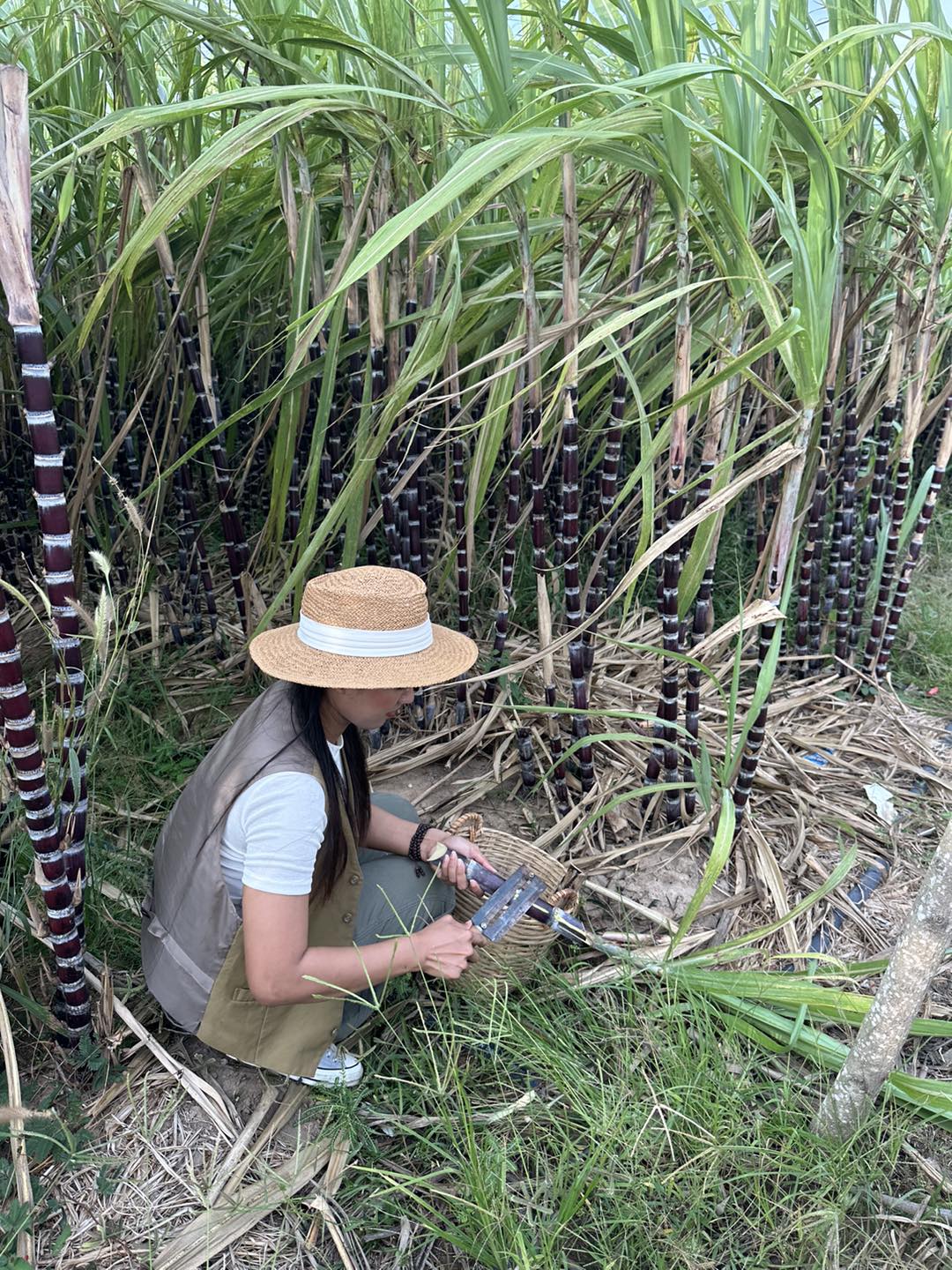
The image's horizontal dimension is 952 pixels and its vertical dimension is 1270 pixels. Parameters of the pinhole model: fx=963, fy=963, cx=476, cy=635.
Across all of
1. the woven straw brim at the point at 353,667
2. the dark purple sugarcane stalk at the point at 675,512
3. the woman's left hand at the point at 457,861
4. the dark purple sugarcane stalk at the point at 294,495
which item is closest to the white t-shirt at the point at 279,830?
the woven straw brim at the point at 353,667

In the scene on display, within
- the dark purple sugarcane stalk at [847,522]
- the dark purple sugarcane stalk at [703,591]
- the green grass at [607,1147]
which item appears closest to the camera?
the green grass at [607,1147]

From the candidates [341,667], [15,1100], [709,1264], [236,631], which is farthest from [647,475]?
[236,631]

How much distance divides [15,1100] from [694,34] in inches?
78.5

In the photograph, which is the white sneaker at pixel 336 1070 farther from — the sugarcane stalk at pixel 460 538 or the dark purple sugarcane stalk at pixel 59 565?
the sugarcane stalk at pixel 460 538

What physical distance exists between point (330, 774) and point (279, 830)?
108mm

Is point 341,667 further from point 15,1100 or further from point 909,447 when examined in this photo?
point 909,447

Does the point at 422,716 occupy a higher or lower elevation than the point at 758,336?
lower

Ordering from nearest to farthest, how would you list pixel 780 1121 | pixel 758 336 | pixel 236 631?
pixel 780 1121 → pixel 758 336 → pixel 236 631

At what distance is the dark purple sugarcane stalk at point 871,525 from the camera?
208cm

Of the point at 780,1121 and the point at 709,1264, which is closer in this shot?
the point at 709,1264

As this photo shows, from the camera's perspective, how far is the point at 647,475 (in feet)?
4.28

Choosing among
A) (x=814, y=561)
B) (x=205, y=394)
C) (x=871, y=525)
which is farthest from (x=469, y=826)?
(x=871, y=525)

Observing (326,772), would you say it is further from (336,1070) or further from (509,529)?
(509,529)

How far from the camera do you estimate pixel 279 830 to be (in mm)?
1195
